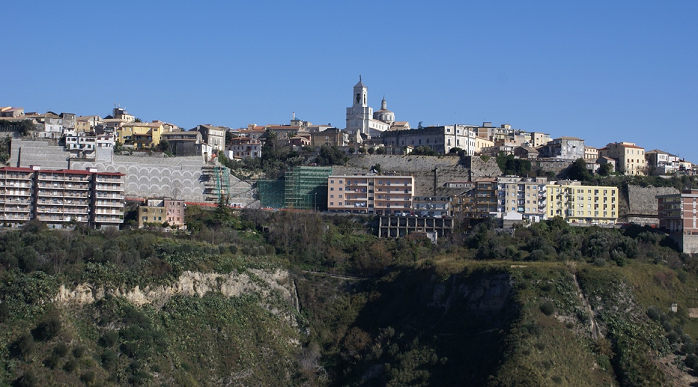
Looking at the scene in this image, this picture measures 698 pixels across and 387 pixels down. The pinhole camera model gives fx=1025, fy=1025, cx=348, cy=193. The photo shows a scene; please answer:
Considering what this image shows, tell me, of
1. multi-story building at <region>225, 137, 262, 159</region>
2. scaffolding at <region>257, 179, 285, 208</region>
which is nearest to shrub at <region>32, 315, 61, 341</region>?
scaffolding at <region>257, 179, 285, 208</region>

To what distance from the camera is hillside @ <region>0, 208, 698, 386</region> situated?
42.4 m

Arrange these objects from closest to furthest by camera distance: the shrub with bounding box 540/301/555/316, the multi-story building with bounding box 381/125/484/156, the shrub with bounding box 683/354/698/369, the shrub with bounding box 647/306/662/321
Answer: the shrub with bounding box 683/354/698/369, the shrub with bounding box 540/301/555/316, the shrub with bounding box 647/306/662/321, the multi-story building with bounding box 381/125/484/156

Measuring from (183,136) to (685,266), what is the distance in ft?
127

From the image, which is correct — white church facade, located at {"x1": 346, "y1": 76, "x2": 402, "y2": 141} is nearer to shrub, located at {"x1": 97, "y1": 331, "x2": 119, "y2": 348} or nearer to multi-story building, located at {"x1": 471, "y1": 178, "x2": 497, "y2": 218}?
multi-story building, located at {"x1": 471, "y1": 178, "x2": 497, "y2": 218}

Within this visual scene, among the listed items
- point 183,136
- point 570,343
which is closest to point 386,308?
point 570,343

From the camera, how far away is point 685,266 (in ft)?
181

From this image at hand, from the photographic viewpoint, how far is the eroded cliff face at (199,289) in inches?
1788

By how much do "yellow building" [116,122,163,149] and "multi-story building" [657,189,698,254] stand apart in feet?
123

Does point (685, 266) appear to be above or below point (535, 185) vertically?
below

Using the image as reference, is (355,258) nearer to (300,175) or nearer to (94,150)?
(300,175)

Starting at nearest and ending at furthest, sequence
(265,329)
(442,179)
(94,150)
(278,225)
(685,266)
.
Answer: (265,329)
(685,266)
(278,225)
(94,150)
(442,179)

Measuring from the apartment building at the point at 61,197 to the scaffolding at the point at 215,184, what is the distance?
7.78 m

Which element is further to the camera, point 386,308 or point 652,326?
point 386,308

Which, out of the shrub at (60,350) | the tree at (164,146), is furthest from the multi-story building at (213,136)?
the shrub at (60,350)
